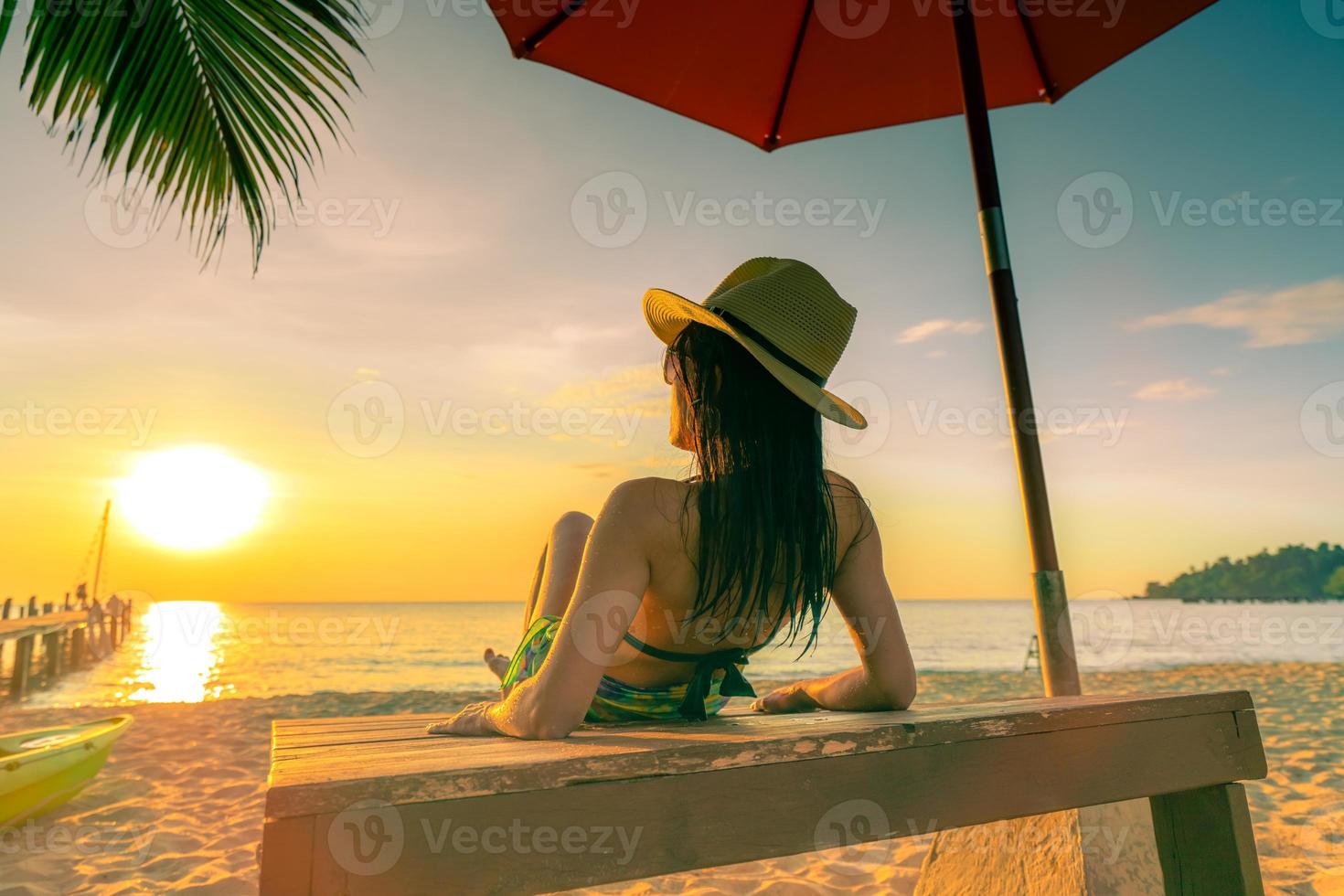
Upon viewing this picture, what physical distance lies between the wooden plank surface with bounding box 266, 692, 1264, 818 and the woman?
15cm

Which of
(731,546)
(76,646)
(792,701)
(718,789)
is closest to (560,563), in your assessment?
(731,546)

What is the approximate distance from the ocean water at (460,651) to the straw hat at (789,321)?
558 centimetres

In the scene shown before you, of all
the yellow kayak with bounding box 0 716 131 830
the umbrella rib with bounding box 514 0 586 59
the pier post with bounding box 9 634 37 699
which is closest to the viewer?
the umbrella rib with bounding box 514 0 586 59

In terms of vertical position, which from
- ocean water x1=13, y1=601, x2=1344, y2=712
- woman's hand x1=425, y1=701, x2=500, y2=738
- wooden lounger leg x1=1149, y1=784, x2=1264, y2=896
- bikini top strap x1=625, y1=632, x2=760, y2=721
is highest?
bikini top strap x1=625, y1=632, x2=760, y2=721

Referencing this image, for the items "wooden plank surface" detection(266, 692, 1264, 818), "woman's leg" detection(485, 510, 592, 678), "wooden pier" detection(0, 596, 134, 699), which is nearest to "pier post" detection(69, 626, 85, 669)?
"wooden pier" detection(0, 596, 134, 699)

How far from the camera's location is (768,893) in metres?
3.36

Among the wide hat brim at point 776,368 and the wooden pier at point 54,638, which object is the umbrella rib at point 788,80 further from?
Result: the wooden pier at point 54,638

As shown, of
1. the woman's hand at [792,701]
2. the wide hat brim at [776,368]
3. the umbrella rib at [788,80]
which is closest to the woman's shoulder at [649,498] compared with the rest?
the wide hat brim at [776,368]

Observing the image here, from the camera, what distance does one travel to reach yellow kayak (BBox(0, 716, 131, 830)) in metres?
4.45

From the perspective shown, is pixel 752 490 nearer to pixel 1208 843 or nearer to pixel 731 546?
pixel 731 546

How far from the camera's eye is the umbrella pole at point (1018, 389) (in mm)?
2607

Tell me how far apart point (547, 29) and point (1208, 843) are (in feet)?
11.8

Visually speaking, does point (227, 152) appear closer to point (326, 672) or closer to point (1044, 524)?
point (1044, 524)

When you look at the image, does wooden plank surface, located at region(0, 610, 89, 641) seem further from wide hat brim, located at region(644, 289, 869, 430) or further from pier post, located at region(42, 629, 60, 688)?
wide hat brim, located at region(644, 289, 869, 430)
